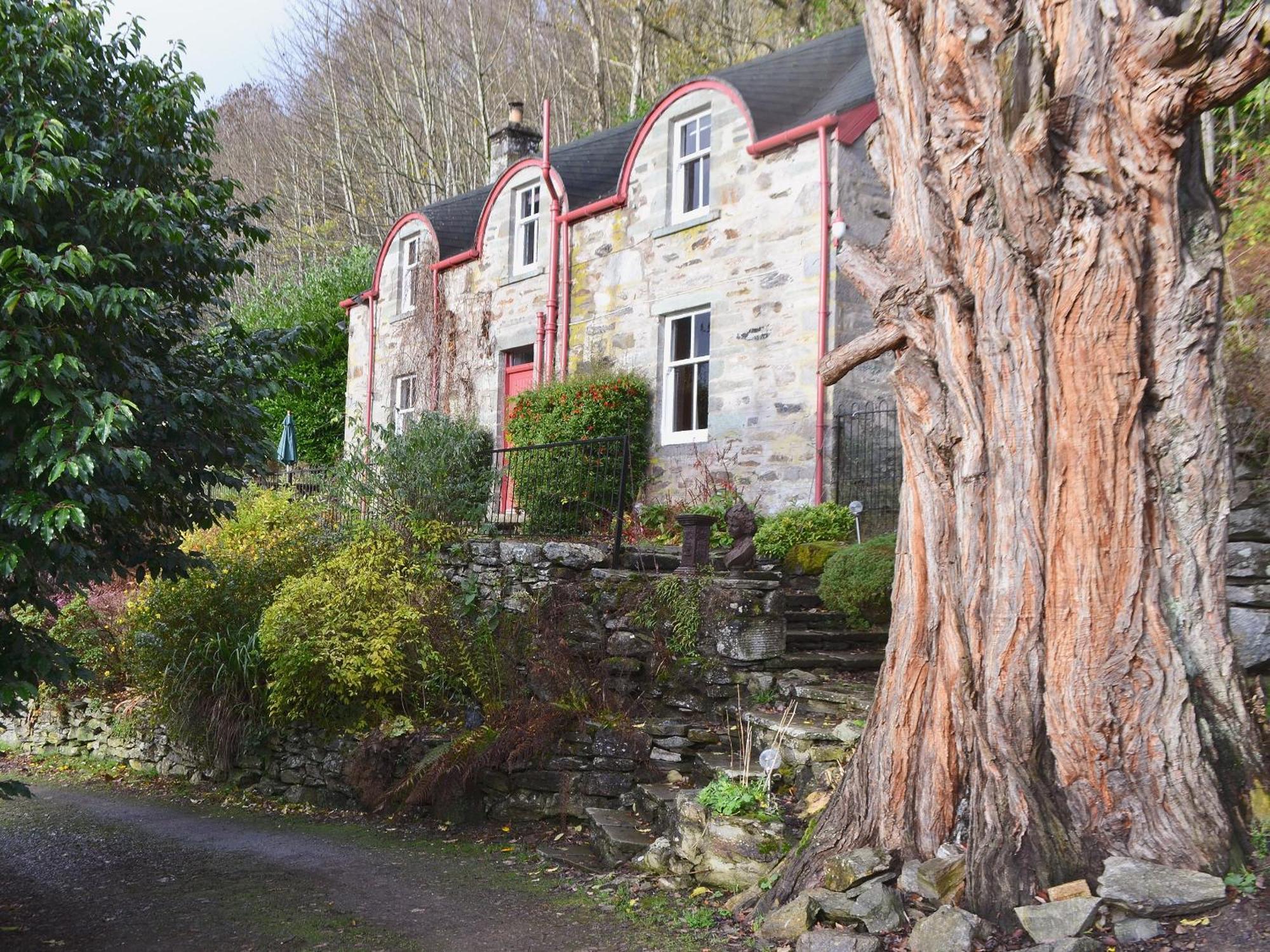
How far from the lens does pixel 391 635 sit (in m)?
9.85

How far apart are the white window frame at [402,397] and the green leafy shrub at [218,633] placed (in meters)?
6.91

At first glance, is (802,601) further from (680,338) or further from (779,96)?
(779,96)

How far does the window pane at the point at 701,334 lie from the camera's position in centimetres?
1360

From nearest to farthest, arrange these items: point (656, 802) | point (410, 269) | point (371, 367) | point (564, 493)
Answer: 1. point (656, 802)
2. point (564, 493)
3. point (410, 269)
4. point (371, 367)

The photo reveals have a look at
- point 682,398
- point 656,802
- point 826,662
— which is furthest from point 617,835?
point 682,398

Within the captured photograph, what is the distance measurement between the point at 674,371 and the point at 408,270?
7.39 meters

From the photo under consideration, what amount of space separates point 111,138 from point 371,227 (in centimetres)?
2454

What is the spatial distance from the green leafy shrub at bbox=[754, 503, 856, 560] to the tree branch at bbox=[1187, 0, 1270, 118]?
688 cm

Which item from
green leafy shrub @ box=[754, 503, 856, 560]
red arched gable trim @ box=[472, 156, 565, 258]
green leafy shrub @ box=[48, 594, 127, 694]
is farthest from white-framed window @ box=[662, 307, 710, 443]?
green leafy shrub @ box=[48, 594, 127, 694]

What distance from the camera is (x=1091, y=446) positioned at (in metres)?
4.86

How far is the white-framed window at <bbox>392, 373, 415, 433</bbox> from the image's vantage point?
19.2 m

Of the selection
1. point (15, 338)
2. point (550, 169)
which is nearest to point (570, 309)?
point (550, 169)

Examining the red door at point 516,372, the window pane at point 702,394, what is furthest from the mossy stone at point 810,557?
the red door at point 516,372

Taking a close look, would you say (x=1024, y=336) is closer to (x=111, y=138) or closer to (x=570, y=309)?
(x=111, y=138)
